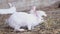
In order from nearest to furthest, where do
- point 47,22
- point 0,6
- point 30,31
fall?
1. point 30,31
2. point 47,22
3. point 0,6

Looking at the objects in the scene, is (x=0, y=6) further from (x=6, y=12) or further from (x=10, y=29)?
(x=10, y=29)

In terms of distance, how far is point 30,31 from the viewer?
46.6 inches

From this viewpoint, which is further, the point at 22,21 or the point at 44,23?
the point at 44,23

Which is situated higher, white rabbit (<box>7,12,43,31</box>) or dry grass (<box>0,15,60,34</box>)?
white rabbit (<box>7,12,43,31</box>)

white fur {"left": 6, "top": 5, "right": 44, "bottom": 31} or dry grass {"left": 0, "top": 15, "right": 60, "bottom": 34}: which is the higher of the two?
white fur {"left": 6, "top": 5, "right": 44, "bottom": 31}

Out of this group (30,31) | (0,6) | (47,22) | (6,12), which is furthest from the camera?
(0,6)

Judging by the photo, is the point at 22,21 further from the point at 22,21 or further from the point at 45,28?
the point at 45,28

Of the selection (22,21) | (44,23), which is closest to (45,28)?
(44,23)

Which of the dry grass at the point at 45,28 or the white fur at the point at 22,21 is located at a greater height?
the white fur at the point at 22,21

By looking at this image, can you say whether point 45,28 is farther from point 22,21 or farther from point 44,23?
point 22,21

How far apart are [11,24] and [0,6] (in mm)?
794

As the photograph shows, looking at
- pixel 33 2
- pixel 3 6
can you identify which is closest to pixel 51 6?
pixel 33 2

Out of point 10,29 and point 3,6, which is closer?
point 10,29

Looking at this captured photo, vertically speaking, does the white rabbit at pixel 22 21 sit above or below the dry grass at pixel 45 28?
above
